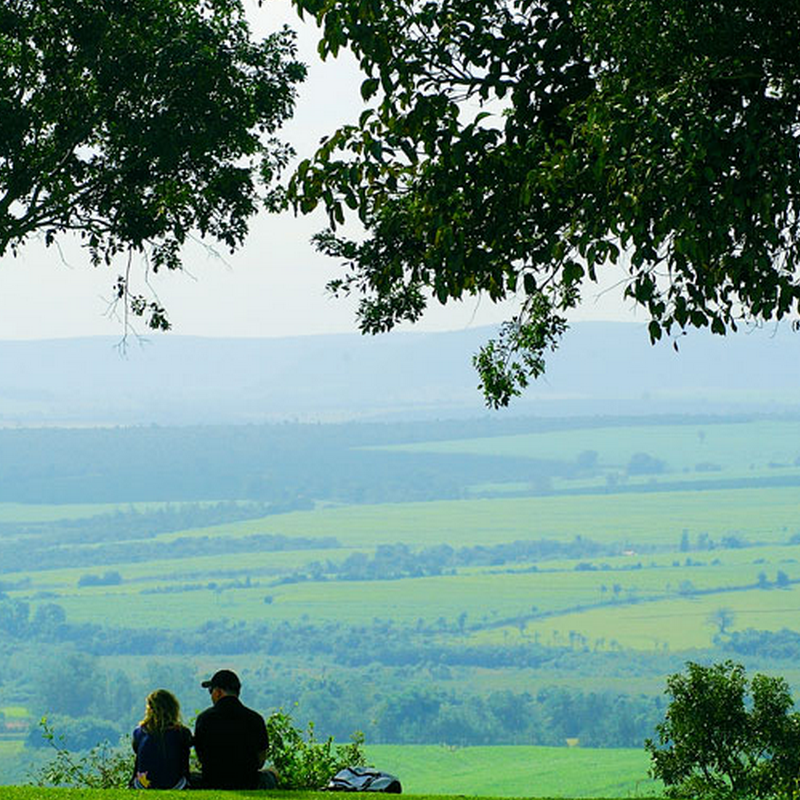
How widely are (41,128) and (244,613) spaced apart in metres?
180

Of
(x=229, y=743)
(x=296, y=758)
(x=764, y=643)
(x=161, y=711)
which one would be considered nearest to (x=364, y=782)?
(x=229, y=743)

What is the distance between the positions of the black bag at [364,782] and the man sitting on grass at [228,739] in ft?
5.79

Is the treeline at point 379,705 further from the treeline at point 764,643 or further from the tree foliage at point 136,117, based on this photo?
the tree foliage at point 136,117

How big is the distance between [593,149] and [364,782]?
6458mm

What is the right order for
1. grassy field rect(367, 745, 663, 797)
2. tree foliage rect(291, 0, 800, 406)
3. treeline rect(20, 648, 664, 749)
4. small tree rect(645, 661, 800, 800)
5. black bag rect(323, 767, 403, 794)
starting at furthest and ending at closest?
treeline rect(20, 648, 664, 749)
grassy field rect(367, 745, 663, 797)
small tree rect(645, 661, 800, 800)
black bag rect(323, 767, 403, 794)
tree foliage rect(291, 0, 800, 406)

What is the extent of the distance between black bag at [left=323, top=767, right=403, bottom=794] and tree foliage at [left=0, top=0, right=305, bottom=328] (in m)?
6.78

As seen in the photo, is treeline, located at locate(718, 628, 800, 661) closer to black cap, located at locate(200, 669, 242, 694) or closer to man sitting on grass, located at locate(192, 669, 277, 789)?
man sitting on grass, located at locate(192, 669, 277, 789)

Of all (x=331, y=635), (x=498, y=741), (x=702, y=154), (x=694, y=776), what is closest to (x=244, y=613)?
(x=331, y=635)

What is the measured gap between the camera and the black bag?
515 inches

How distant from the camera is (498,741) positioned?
473ft

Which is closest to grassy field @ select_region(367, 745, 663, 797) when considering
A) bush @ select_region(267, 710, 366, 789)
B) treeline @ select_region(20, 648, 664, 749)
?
treeline @ select_region(20, 648, 664, 749)

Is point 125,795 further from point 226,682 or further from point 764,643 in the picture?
point 764,643

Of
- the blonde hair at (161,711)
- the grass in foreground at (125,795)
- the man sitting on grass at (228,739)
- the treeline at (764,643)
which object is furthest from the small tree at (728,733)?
the treeline at (764,643)

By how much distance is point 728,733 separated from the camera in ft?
71.1
